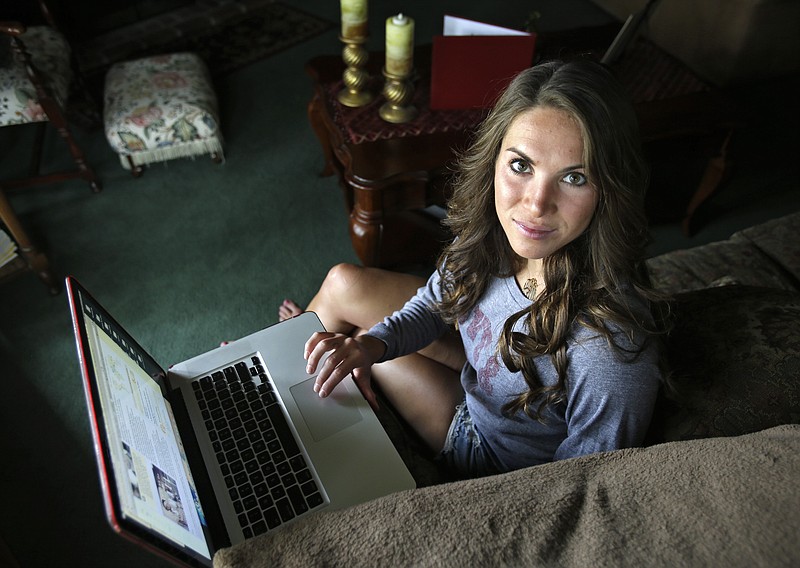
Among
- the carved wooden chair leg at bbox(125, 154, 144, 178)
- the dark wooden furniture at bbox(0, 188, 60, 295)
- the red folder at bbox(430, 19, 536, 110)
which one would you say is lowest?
the carved wooden chair leg at bbox(125, 154, 144, 178)

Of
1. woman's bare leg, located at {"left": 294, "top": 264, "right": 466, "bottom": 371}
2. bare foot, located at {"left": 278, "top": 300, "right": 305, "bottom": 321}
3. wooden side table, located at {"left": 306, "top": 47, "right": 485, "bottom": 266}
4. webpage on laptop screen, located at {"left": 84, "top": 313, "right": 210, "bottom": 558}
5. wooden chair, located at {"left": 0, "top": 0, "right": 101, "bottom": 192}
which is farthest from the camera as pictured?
wooden chair, located at {"left": 0, "top": 0, "right": 101, "bottom": 192}

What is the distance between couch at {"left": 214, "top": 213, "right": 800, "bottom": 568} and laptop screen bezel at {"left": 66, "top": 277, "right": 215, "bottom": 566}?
0.06 meters

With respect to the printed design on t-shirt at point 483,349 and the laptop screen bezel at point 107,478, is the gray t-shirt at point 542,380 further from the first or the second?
the laptop screen bezel at point 107,478

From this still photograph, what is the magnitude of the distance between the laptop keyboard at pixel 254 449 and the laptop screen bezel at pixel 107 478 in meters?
0.10

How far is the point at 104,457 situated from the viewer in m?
0.63

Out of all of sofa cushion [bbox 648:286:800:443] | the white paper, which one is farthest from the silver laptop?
the white paper

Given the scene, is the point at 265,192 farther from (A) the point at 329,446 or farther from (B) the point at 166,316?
(A) the point at 329,446

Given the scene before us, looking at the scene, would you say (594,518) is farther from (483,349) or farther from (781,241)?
(781,241)

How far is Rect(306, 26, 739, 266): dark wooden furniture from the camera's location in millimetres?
1596

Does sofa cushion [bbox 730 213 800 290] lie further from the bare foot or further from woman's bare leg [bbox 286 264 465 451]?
the bare foot

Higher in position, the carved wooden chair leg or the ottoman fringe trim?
the ottoman fringe trim

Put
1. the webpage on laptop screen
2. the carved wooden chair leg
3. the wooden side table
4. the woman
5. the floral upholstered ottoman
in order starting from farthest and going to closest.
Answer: the carved wooden chair leg
the floral upholstered ottoman
the wooden side table
the woman
the webpage on laptop screen

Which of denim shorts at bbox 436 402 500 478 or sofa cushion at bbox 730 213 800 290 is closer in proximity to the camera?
denim shorts at bbox 436 402 500 478

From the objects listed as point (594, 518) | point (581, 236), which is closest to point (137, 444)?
point (594, 518)
